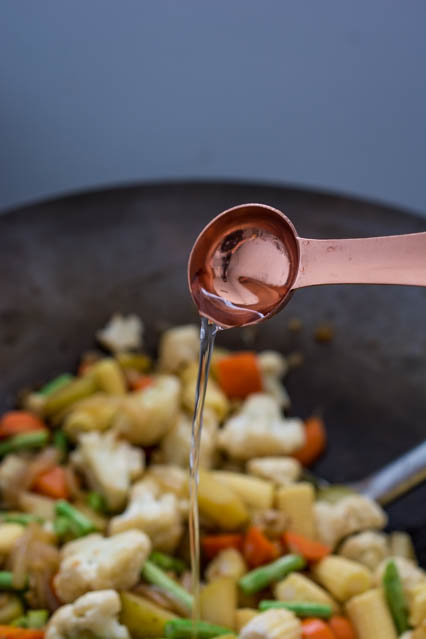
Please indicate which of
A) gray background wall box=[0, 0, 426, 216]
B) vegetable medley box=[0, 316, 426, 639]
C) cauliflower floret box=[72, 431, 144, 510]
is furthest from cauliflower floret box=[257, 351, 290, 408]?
gray background wall box=[0, 0, 426, 216]

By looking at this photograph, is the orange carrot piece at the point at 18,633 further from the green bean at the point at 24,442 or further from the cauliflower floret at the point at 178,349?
the cauliflower floret at the point at 178,349

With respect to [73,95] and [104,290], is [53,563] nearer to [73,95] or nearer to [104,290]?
[104,290]

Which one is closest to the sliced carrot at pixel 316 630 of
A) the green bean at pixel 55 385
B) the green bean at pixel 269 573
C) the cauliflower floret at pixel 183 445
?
the green bean at pixel 269 573

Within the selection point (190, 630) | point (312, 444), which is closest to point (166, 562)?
point (190, 630)

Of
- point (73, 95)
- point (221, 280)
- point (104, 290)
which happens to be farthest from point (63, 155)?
point (221, 280)

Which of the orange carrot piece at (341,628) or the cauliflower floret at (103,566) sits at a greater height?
the cauliflower floret at (103,566)

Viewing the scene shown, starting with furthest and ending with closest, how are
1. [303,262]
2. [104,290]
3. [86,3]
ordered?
1. [86,3]
2. [104,290]
3. [303,262]

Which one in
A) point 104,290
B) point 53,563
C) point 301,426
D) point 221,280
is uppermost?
point 104,290

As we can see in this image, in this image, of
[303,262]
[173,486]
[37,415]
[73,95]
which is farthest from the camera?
[73,95]
